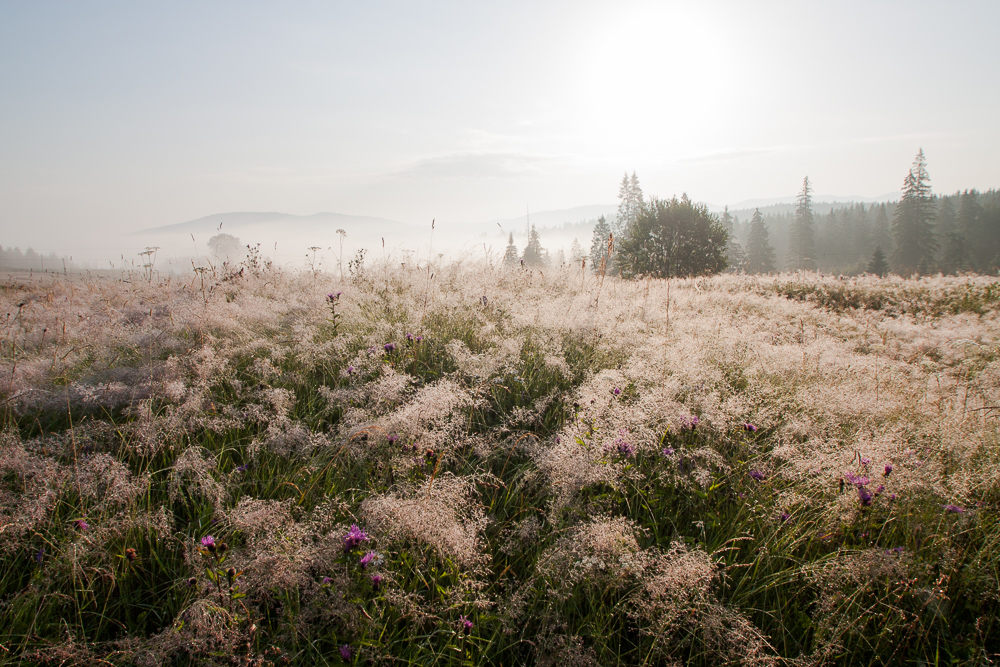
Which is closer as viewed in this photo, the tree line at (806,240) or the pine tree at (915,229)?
the tree line at (806,240)

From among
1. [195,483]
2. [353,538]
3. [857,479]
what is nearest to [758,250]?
[857,479]

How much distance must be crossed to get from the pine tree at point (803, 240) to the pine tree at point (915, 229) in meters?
11.3

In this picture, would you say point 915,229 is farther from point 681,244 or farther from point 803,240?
point 681,244

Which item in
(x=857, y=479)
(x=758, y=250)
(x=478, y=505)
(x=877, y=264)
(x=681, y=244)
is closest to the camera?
(x=857, y=479)

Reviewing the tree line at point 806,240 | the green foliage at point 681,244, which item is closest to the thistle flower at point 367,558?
the tree line at point 806,240

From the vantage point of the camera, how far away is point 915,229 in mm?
60094

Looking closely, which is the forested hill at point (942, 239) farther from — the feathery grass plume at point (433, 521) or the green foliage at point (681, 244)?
the feathery grass plume at point (433, 521)

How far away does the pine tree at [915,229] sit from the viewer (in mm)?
59875

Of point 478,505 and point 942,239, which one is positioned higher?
point 942,239

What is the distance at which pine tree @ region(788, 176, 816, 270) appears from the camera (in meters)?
71.4

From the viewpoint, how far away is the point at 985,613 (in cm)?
183

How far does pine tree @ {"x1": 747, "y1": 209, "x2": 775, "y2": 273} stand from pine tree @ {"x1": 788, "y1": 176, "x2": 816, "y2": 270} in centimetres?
968

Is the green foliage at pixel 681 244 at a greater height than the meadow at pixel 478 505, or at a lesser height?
greater

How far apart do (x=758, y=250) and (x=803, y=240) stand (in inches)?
500
